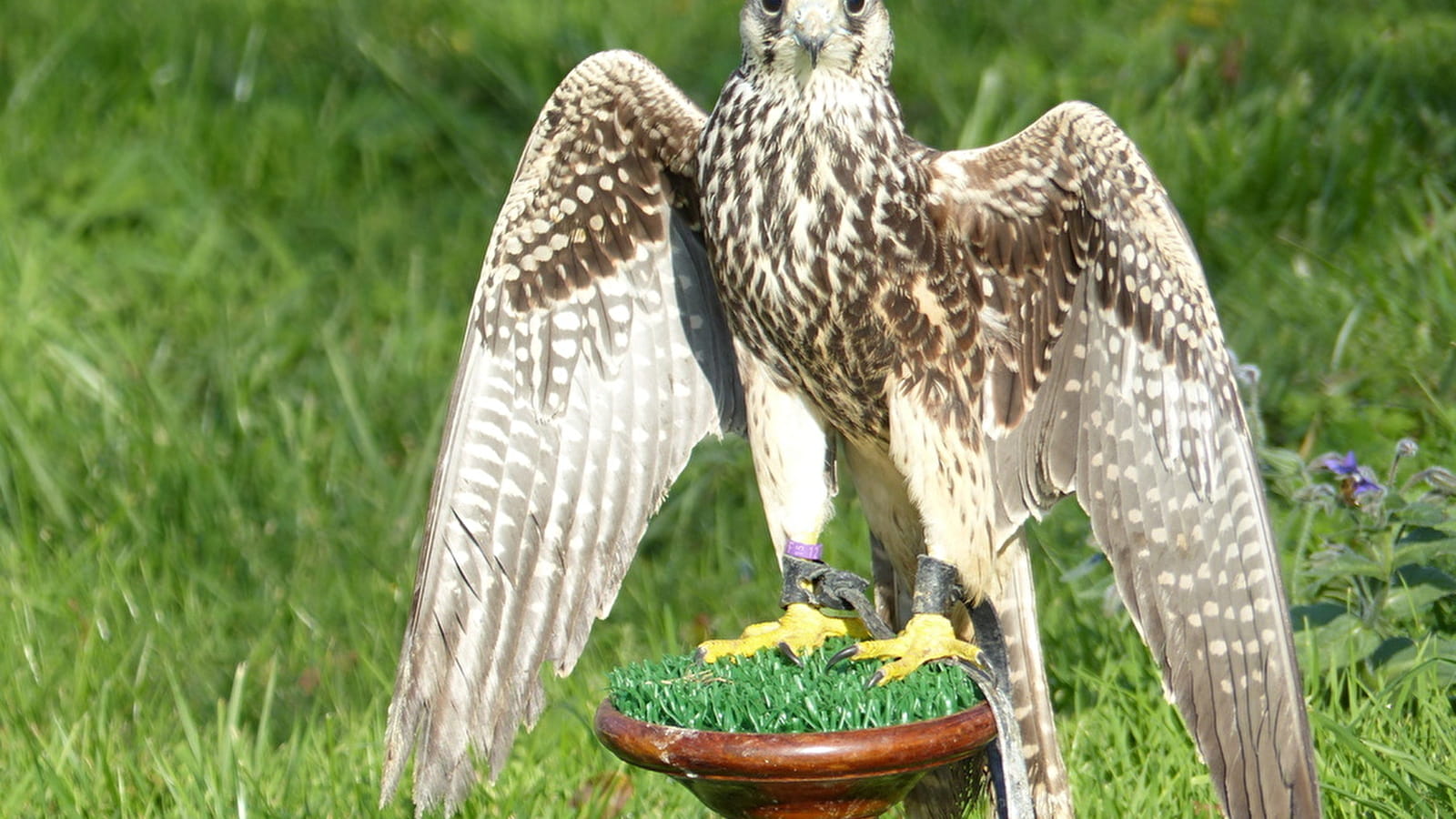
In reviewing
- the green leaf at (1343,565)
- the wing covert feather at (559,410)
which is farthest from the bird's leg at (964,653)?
the green leaf at (1343,565)

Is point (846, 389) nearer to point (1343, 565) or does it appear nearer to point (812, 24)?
point (812, 24)

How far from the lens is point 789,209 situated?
2.92 metres

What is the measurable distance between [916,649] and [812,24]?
1018mm

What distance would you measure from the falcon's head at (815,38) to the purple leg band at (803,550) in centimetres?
80

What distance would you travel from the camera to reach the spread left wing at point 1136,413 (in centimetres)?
295

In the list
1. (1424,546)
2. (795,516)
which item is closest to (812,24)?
(795,516)

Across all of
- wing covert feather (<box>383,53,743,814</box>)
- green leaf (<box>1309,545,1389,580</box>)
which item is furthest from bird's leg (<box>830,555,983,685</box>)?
green leaf (<box>1309,545,1389,580</box>)

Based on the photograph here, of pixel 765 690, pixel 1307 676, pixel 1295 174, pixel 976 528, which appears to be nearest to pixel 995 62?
pixel 1295 174

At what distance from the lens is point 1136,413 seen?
3.06 metres

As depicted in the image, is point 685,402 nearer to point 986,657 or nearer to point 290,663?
point 986,657

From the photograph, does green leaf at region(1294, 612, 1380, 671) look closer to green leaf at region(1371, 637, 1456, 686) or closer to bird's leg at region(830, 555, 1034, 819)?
green leaf at region(1371, 637, 1456, 686)

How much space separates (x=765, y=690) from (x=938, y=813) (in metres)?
0.69

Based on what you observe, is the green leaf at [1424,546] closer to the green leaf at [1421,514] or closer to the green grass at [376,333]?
the green leaf at [1421,514]

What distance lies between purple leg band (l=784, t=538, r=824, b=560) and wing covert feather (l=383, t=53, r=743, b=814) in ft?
1.21
